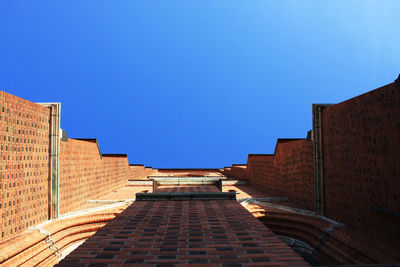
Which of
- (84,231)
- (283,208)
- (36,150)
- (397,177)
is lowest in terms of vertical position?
(84,231)

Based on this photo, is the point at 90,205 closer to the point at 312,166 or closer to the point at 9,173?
the point at 9,173

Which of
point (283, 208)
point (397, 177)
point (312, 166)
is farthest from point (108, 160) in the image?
point (397, 177)

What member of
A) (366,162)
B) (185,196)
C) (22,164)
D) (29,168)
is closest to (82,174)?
(29,168)

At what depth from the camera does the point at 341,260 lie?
20.9 feet

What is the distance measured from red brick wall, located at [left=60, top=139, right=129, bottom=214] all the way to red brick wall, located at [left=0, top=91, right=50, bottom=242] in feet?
2.91

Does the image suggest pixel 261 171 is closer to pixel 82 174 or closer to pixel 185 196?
pixel 82 174

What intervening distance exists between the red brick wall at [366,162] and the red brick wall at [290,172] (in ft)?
3.87

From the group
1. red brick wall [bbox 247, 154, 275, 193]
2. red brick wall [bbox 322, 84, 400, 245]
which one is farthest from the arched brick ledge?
red brick wall [bbox 247, 154, 275, 193]

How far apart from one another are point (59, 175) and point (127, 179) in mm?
9859

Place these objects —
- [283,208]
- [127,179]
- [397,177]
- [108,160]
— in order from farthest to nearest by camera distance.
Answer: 1. [127,179]
2. [108,160]
3. [283,208]
4. [397,177]

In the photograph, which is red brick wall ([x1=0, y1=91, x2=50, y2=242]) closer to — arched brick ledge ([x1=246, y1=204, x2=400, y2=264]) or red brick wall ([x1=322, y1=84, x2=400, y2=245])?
arched brick ledge ([x1=246, y1=204, x2=400, y2=264])

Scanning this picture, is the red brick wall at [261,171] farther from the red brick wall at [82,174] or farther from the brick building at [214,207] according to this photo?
the red brick wall at [82,174]

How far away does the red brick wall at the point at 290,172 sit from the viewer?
9.51 meters

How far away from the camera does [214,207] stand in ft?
18.5
